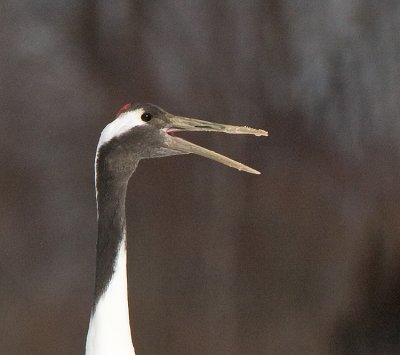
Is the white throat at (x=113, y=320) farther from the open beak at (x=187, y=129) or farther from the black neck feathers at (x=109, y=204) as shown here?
the open beak at (x=187, y=129)

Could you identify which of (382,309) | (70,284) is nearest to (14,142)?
(70,284)

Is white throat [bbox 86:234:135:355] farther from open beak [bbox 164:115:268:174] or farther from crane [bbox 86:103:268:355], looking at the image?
open beak [bbox 164:115:268:174]

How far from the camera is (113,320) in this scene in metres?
0.76

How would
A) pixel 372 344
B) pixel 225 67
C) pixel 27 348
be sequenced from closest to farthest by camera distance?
pixel 27 348 < pixel 225 67 < pixel 372 344

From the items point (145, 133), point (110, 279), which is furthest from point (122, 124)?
point (110, 279)

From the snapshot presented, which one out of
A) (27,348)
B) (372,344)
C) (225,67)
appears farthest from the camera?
(372,344)

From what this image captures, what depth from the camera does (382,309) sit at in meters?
1.06

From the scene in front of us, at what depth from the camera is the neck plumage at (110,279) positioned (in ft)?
2.49

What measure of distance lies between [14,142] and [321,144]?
469mm

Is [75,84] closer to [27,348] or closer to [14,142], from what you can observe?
[14,142]

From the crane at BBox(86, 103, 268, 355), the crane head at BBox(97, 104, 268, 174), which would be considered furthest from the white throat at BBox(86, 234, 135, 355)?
the crane head at BBox(97, 104, 268, 174)

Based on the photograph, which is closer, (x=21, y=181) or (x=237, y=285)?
(x=21, y=181)

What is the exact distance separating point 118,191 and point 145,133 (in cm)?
8

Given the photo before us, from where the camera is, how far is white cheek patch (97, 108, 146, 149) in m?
0.79
